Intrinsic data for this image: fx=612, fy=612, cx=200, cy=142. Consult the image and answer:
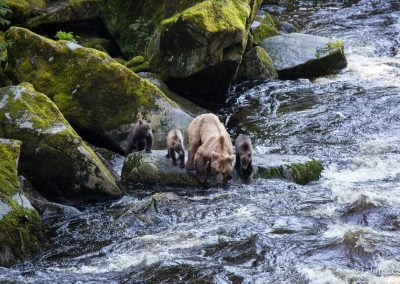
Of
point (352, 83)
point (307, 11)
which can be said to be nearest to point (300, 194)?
point (352, 83)

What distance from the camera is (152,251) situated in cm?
923

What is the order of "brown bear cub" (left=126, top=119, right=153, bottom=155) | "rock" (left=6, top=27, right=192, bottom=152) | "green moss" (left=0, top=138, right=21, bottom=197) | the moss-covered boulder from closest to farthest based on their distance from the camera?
the moss-covered boulder
"green moss" (left=0, top=138, right=21, bottom=197)
"brown bear cub" (left=126, top=119, right=153, bottom=155)
"rock" (left=6, top=27, right=192, bottom=152)

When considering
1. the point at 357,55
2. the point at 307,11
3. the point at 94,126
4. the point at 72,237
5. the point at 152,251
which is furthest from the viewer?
the point at 307,11

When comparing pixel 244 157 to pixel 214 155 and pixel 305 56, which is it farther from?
pixel 305 56

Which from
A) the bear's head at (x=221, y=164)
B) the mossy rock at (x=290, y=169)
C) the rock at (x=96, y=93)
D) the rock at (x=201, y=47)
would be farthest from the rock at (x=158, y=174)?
the rock at (x=201, y=47)

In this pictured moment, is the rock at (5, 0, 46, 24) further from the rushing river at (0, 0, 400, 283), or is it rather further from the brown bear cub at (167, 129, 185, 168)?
the brown bear cub at (167, 129, 185, 168)

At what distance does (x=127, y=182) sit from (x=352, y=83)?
29.5 feet

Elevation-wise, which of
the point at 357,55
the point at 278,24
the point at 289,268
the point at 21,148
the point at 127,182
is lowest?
the point at 289,268

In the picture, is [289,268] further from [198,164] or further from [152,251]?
[198,164]

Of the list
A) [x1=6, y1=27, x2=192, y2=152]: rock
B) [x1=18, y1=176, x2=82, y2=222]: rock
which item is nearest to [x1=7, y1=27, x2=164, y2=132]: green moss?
[x1=6, y1=27, x2=192, y2=152]: rock

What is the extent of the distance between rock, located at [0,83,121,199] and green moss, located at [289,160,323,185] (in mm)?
3437

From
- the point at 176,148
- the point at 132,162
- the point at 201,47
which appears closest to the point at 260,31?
the point at 201,47

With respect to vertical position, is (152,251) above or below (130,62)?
below

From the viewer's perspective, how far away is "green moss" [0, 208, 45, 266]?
30.0ft
